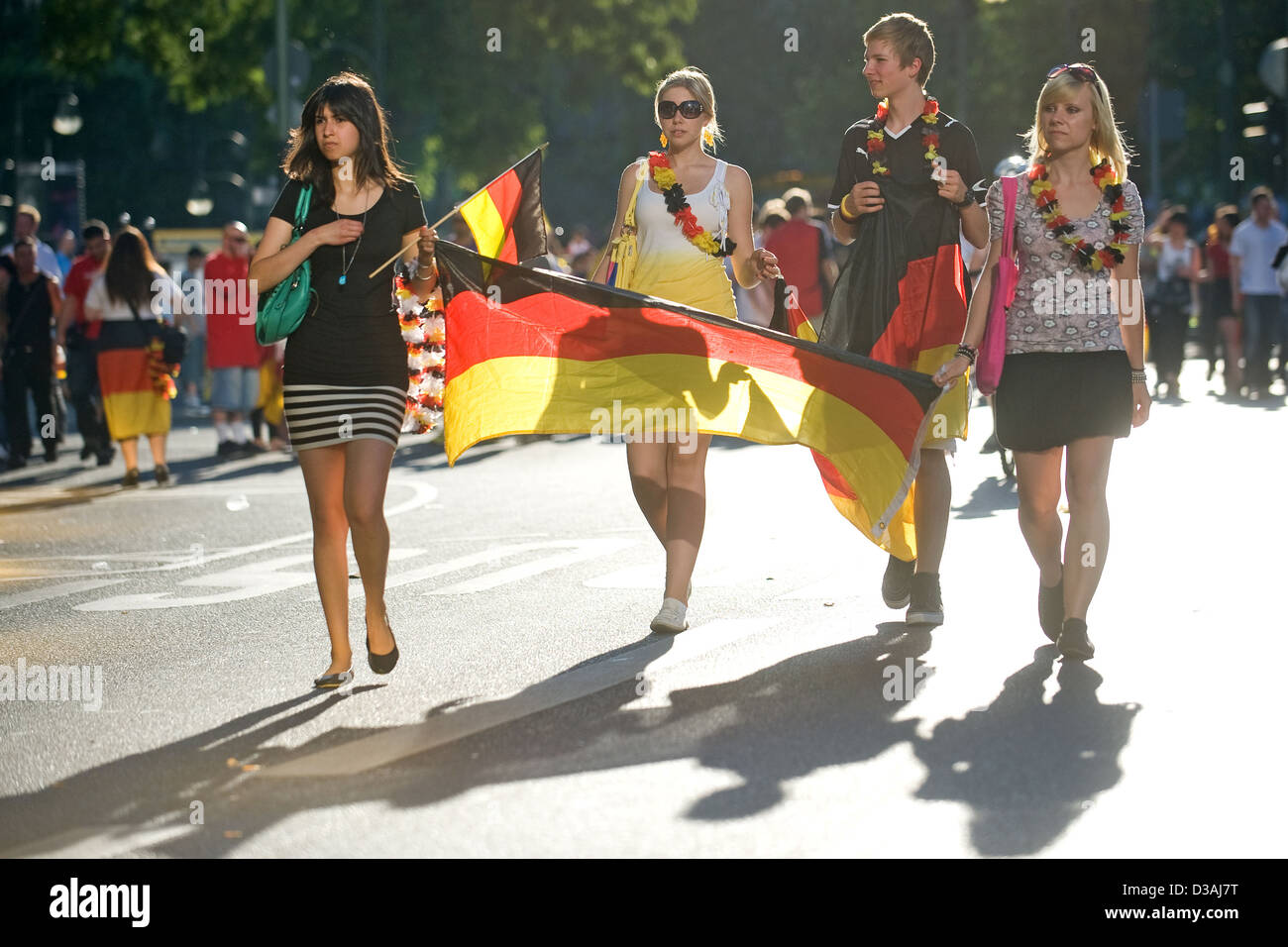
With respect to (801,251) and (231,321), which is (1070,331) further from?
(231,321)

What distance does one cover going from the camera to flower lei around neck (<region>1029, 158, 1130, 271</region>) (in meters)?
7.60

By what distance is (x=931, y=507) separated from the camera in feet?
27.2

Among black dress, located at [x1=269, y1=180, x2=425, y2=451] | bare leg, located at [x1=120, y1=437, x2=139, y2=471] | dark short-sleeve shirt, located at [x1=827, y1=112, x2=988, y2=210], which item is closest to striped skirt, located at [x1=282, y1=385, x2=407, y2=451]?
black dress, located at [x1=269, y1=180, x2=425, y2=451]

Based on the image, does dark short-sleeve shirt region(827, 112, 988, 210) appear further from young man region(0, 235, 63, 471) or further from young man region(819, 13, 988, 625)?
young man region(0, 235, 63, 471)

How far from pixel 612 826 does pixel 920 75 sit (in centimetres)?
400

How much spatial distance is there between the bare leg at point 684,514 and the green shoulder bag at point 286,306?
5.85ft

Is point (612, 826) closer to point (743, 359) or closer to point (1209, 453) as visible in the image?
point (743, 359)

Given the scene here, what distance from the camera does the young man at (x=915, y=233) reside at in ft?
26.9

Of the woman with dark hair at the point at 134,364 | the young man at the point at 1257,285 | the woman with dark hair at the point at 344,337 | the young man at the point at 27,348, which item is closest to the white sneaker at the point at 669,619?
the woman with dark hair at the point at 344,337

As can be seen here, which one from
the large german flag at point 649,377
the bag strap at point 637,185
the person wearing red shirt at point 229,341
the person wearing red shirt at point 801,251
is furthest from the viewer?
the person wearing red shirt at point 801,251

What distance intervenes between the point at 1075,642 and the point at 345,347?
2.66 m

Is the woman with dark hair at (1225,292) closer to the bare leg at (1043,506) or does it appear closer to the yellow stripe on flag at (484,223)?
the bare leg at (1043,506)

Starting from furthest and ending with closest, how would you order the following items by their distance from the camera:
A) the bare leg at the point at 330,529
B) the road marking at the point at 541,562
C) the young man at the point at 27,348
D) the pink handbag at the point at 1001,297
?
the young man at the point at 27,348, the road marking at the point at 541,562, the pink handbag at the point at 1001,297, the bare leg at the point at 330,529

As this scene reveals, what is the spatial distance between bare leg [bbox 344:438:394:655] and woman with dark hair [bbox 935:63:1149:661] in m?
2.05
